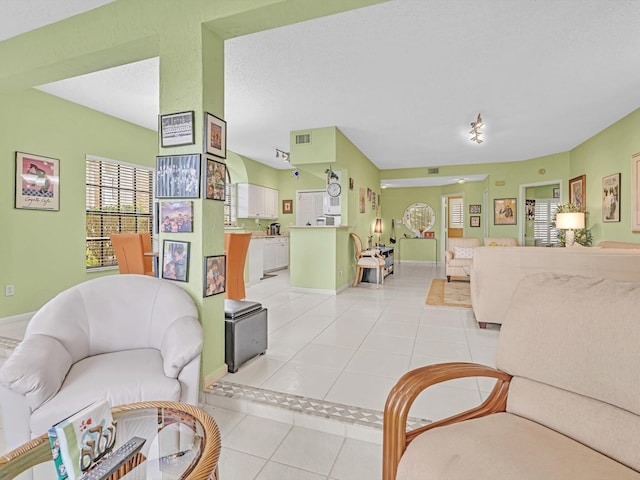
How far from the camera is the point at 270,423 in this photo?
76.3 inches

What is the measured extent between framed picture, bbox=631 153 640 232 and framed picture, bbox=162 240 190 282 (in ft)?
18.6

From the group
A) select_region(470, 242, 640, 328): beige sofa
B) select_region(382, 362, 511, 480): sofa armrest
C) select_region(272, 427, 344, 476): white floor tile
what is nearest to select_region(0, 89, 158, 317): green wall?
select_region(272, 427, 344, 476): white floor tile

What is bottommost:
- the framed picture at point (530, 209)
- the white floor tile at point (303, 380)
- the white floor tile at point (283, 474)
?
the white floor tile at point (283, 474)

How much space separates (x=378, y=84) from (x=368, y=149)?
3.02 metres

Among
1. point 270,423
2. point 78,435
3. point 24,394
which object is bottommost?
point 270,423

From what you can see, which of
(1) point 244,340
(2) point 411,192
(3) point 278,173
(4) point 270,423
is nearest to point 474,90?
(1) point 244,340

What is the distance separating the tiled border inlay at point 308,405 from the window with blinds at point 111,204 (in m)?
3.74

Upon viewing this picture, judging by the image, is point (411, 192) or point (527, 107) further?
point (411, 192)

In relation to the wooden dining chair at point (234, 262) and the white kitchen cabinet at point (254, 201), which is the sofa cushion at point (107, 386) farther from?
the white kitchen cabinet at point (254, 201)

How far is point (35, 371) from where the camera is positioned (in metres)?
1.44

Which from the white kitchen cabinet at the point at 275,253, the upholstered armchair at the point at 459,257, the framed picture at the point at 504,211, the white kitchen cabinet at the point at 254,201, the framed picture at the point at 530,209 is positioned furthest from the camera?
the framed picture at the point at 530,209

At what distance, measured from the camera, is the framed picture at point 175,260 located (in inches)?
89.1

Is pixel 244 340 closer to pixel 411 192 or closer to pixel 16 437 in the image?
pixel 16 437

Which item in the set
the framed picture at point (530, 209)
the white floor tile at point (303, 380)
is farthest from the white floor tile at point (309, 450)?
the framed picture at point (530, 209)
